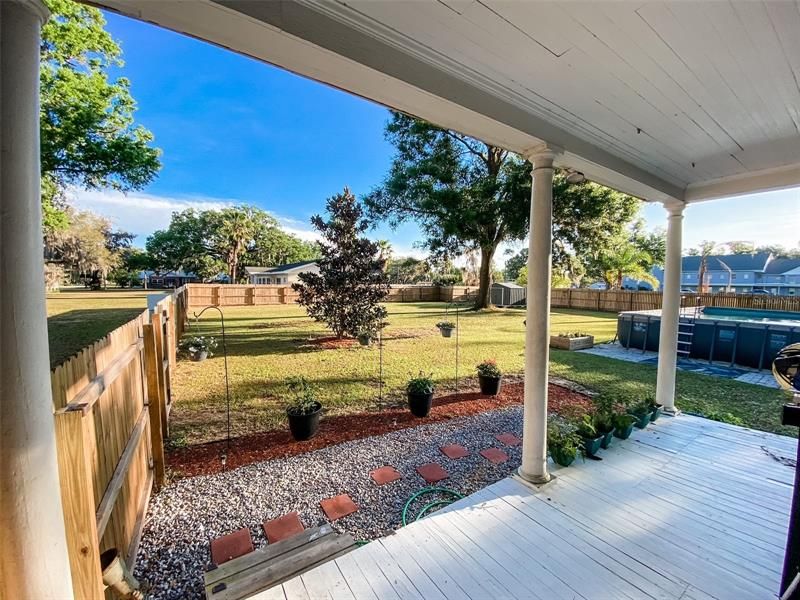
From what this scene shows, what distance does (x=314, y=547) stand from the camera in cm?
189

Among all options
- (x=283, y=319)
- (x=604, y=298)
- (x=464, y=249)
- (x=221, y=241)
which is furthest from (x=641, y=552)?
(x=221, y=241)

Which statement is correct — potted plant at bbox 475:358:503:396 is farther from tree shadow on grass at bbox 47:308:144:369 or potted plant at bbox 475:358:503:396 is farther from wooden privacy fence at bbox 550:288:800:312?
wooden privacy fence at bbox 550:288:800:312

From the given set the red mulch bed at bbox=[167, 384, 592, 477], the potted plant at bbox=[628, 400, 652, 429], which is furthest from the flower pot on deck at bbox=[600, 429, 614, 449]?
the red mulch bed at bbox=[167, 384, 592, 477]

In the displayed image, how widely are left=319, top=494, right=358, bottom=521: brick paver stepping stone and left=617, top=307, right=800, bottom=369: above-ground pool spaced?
8203mm

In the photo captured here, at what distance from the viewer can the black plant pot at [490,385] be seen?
4688 mm

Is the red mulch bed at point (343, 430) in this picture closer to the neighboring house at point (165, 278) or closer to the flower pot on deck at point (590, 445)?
the flower pot on deck at point (590, 445)

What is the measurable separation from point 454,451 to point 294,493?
147 cm

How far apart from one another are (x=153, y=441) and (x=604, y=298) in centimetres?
1943

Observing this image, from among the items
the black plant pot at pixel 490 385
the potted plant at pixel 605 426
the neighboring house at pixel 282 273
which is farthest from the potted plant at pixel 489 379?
the neighboring house at pixel 282 273

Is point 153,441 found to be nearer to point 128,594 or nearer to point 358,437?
point 128,594

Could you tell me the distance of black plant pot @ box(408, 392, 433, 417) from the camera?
156 inches

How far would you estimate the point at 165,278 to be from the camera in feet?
126

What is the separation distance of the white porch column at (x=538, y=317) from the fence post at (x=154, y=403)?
2845 millimetres

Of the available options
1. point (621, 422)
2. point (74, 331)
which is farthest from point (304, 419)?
point (74, 331)
